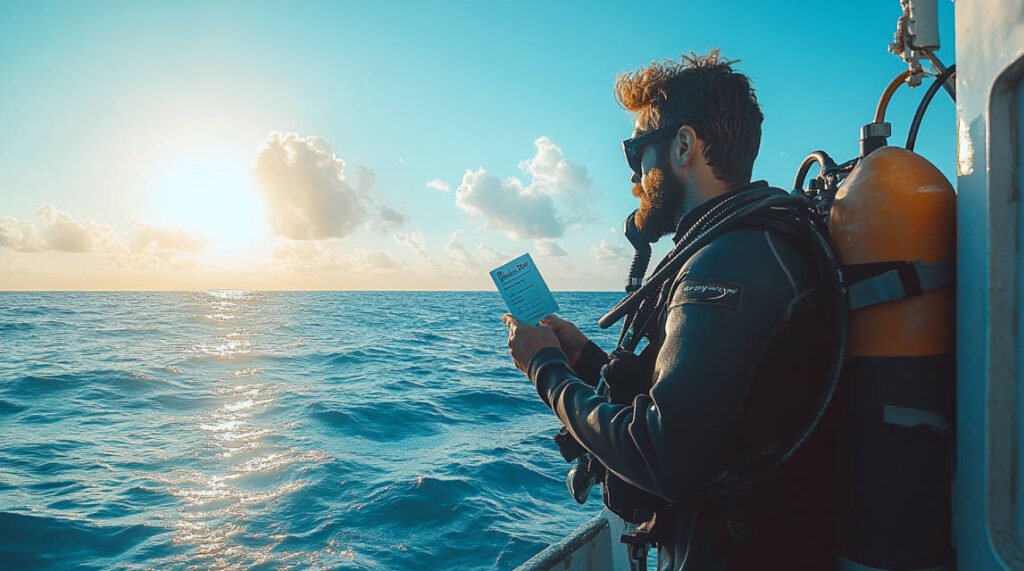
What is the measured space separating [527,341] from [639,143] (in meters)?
0.88

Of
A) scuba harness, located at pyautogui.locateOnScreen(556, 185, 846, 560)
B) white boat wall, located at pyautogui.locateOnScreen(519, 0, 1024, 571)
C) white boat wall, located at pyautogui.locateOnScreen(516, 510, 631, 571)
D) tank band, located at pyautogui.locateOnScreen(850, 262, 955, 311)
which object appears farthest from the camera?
white boat wall, located at pyautogui.locateOnScreen(516, 510, 631, 571)

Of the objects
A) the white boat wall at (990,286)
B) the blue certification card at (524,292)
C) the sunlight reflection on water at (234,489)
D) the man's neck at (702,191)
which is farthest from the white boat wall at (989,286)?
the sunlight reflection on water at (234,489)

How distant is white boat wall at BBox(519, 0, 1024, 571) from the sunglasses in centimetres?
87

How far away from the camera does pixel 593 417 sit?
5.47 feet

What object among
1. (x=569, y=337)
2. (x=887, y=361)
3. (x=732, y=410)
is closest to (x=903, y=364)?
(x=887, y=361)

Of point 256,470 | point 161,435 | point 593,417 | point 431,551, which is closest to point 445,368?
point 161,435

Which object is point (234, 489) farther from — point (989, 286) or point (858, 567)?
point (989, 286)

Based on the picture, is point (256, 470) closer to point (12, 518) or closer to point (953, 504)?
point (12, 518)

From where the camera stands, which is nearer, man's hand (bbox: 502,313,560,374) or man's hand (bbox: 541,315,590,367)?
man's hand (bbox: 502,313,560,374)

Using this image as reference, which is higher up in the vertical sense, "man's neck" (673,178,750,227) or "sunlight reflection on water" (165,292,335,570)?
"man's neck" (673,178,750,227)

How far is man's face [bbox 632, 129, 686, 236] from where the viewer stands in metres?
2.09

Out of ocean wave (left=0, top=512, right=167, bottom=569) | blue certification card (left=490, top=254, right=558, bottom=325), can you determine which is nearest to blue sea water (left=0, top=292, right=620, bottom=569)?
ocean wave (left=0, top=512, right=167, bottom=569)

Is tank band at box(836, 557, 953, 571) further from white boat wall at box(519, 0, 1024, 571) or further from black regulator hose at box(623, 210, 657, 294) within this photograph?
black regulator hose at box(623, 210, 657, 294)

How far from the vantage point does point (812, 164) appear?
2.65 meters
